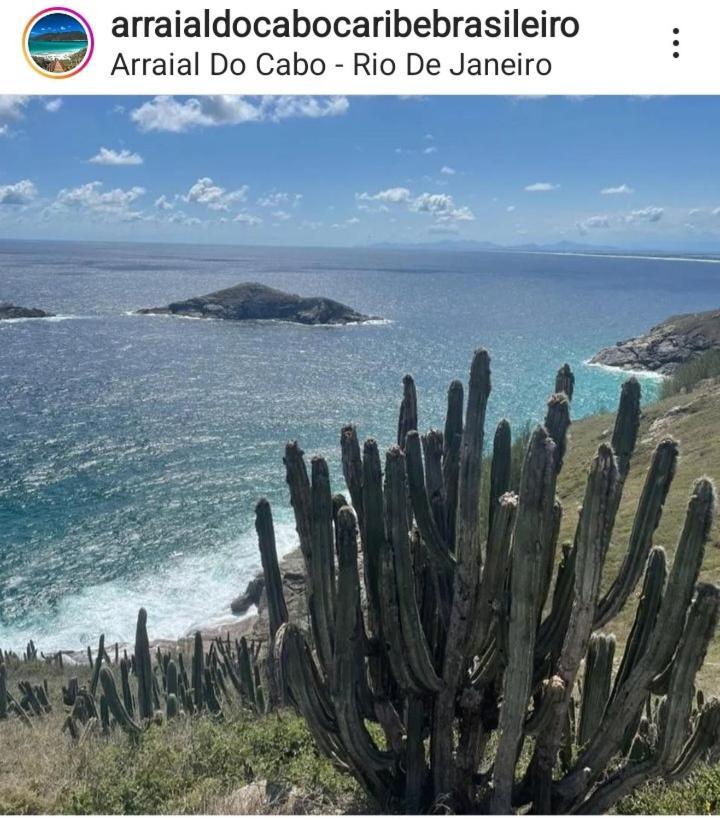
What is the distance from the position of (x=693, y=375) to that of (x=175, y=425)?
48.3 meters

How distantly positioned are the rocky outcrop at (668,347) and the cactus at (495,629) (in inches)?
3428

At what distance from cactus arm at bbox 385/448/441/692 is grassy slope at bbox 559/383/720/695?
810 cm

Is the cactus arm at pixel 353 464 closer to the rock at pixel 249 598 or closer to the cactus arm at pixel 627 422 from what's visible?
the cactus arm at pixel 627 422

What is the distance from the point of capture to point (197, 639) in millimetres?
17562

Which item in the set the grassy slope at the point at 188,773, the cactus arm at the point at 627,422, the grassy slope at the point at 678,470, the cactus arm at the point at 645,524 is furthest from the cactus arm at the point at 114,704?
the grassy slope at the point at 678,470

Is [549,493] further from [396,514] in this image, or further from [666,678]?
[666,678]

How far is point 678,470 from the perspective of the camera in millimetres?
36469

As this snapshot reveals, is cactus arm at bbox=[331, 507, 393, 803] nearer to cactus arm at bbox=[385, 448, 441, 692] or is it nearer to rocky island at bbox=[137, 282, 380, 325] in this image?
cactus arm at bbox=[385, 448, 441, 692]

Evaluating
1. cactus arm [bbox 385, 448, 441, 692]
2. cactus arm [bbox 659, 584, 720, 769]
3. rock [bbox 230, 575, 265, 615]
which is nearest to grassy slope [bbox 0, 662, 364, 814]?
cactus arm [bbox 385, 448, 441, 692]

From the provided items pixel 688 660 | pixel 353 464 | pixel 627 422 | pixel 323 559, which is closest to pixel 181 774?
pixel 323 559

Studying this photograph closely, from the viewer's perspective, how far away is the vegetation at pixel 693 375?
64938 millimetres

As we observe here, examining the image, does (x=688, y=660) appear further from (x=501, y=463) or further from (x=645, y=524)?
(x=501, y=463)
